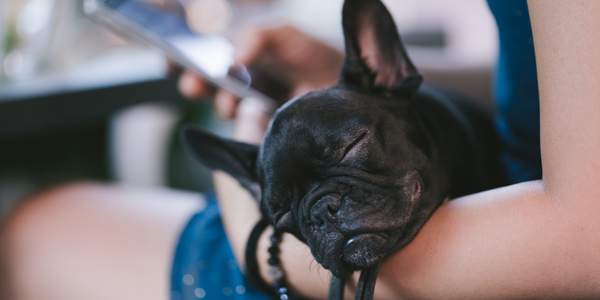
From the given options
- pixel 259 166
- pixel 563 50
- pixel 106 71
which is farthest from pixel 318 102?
pixel 106 71

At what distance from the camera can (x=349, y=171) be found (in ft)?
2.06

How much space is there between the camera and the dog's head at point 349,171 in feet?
1.98

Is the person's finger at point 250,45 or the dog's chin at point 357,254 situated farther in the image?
the person's finger at point 250,45

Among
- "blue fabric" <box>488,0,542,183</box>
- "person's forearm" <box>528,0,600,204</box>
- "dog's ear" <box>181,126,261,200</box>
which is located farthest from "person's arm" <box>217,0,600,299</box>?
"dog's ear" <box>181,126,261,200</box>

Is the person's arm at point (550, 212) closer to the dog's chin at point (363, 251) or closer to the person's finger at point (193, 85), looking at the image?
the dog's chin at point (363, 251)

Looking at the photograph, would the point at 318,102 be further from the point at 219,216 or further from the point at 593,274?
the point at 219,216

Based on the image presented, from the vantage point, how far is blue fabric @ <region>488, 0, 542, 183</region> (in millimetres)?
788

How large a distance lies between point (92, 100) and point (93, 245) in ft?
3.21

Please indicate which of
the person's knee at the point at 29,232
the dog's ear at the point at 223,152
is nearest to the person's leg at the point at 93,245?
the person's knee at the point at 29,232

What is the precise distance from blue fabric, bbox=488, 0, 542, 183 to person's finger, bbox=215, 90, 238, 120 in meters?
0.87

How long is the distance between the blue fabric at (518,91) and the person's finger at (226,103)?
866 millimetres

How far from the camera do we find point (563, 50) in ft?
1.76

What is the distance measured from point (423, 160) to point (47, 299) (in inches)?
39.6

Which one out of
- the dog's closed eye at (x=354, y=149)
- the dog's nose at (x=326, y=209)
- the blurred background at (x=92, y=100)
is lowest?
the blurred background at (x=92, y=100)
